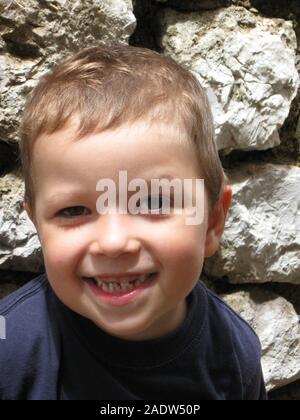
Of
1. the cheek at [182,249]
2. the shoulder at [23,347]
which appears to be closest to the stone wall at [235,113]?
the shoulder at [23,347]

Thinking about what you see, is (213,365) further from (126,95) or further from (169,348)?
(126,95)

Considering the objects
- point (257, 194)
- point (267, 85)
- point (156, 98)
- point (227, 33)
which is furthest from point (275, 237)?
point (156, 98)

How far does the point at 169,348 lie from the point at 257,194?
418 millimetres

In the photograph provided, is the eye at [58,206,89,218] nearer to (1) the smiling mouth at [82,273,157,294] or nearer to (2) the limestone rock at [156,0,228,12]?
(1) the smiling mouth at [82,273,157,294]

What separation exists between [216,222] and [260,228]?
0.30m

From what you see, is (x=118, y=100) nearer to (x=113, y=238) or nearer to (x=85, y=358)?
(x=113, y=238)

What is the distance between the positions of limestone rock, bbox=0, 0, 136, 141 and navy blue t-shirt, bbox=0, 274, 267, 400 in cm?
32

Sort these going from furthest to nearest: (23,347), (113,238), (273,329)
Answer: (273,329) → (23,347) → (113,238)

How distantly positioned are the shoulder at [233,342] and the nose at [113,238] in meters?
0.33

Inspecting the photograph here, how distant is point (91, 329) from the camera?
1.06 meters

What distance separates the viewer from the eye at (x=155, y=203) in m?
0.90

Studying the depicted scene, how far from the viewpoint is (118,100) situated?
2.97 feet

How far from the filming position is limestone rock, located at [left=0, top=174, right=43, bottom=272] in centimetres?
115

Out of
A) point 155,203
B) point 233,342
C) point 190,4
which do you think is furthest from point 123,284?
point 190,4
